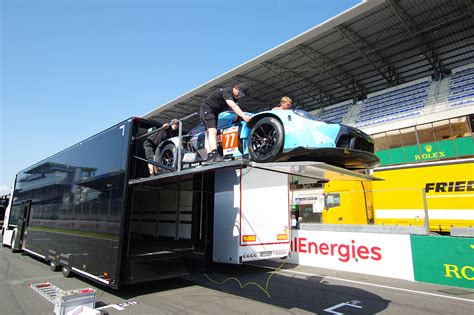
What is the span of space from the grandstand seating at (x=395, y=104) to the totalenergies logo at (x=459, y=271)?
21.1 metres

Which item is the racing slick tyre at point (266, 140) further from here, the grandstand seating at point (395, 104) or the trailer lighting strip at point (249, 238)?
the grandstand seating at point (395, 104)

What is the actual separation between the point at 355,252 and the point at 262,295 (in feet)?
11.6

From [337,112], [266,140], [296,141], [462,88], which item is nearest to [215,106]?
[266,140]

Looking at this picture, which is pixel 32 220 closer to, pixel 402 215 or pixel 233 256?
pixel 233 256

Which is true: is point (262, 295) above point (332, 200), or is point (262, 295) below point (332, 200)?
below

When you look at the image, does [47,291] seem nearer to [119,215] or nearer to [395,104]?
[119,215]

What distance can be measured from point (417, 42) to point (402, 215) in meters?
17.0

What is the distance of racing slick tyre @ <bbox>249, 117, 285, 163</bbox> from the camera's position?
4.05m

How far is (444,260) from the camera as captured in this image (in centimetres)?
663

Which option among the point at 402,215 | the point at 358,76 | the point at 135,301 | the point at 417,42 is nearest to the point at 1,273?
the point at 135,301

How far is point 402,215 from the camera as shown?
32.8ft

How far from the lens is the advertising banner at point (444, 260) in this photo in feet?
20.7

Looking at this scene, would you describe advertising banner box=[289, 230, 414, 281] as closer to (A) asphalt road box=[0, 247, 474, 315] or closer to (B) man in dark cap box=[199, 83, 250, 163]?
(A) asphalt road box=[0, 247, 474, 315]

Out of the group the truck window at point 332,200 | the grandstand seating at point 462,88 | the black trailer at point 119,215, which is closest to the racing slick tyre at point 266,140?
the black trailer at point 119,215
